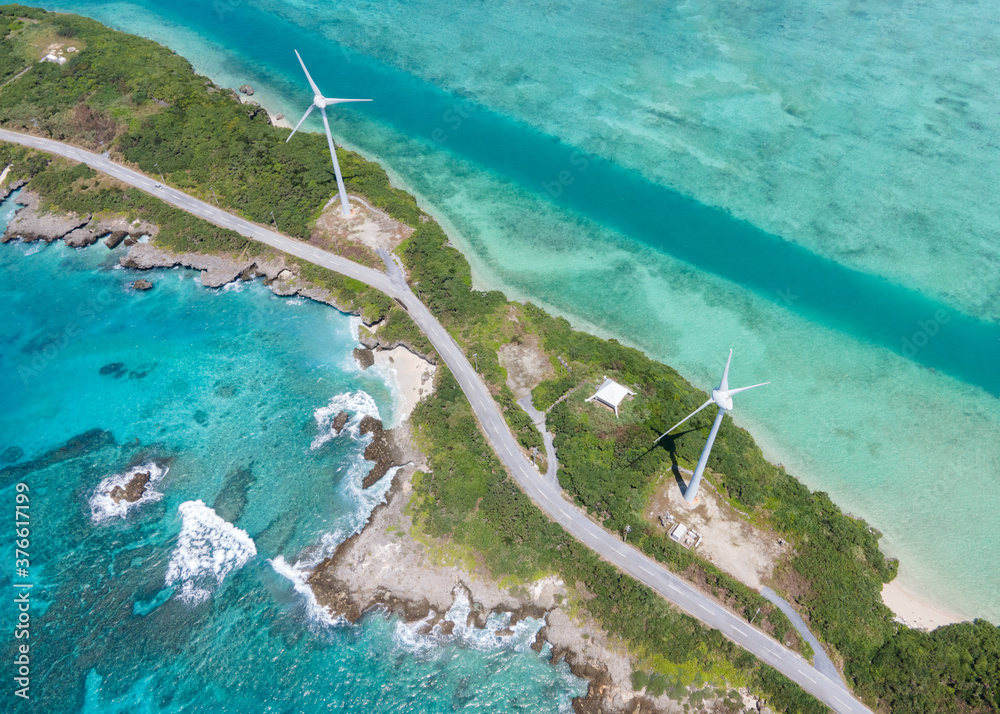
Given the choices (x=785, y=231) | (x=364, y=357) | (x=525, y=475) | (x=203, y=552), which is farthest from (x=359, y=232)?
(x=785, y=231)

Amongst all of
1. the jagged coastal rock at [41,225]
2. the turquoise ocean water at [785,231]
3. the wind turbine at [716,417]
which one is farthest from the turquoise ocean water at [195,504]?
the turquoise ocean water at [785,231]

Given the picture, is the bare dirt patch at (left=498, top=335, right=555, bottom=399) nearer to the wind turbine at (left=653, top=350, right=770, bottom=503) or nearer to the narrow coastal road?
the narrow coastal road

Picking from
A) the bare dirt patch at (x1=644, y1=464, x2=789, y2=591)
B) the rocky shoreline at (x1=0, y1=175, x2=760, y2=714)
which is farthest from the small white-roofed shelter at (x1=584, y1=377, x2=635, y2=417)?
the rocky shoreline at (x1=0, y1=175, x2=760, y2=714)

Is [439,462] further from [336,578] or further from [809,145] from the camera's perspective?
[809,145]

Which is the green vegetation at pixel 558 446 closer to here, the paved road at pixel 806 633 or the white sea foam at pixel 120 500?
the paved road at pixel 806 633

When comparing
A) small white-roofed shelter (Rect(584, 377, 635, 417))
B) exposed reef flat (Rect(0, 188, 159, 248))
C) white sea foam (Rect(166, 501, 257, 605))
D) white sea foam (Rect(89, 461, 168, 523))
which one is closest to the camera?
white sea foam (Rect(166, 501, 257, 605))

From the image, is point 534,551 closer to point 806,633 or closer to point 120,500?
point 806,633

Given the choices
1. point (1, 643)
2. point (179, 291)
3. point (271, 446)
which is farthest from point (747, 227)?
point (1, 643)
